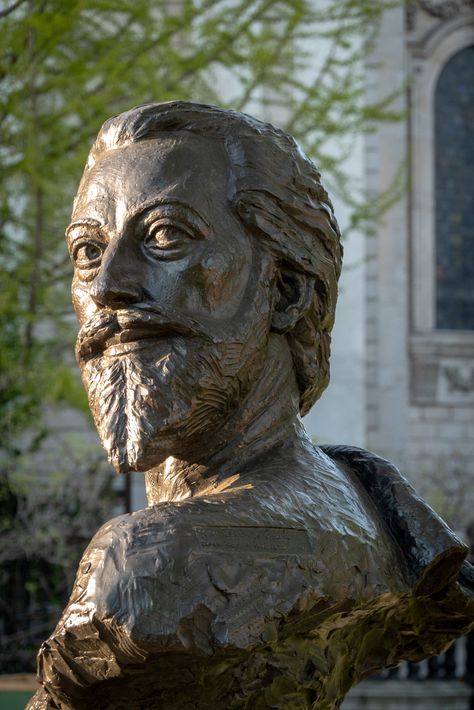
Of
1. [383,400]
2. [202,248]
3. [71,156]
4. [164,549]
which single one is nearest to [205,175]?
[202,248]

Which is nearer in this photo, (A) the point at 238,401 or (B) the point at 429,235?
(A) the point at 238,401

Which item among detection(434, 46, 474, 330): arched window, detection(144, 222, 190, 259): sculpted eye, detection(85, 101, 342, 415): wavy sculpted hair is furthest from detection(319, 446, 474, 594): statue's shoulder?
detection(434, 46, 474, 330): arched window

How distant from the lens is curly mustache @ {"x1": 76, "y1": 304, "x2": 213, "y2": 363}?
1.77m

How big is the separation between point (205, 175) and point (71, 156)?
5755mm

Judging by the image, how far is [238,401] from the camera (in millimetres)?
1863

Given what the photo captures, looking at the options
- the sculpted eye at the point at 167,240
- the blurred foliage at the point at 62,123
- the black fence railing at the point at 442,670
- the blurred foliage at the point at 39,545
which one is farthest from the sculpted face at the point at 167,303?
the black fence railing at the point at 442,670

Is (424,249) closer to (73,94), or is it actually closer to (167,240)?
(73,94)

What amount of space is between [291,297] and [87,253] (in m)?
0.34

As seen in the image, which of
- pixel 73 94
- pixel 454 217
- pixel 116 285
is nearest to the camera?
pixel 116 285

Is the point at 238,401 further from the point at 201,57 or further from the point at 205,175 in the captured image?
the point at 201,57

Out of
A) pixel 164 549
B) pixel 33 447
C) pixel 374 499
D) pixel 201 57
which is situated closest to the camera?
pixel 164 549

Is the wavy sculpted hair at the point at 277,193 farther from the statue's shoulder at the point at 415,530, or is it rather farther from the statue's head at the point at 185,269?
the statue's shoulder at the point at 415,530

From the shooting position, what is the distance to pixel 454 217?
16625mm

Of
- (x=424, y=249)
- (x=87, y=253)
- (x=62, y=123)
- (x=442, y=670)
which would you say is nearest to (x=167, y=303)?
(x=87, y=253)
